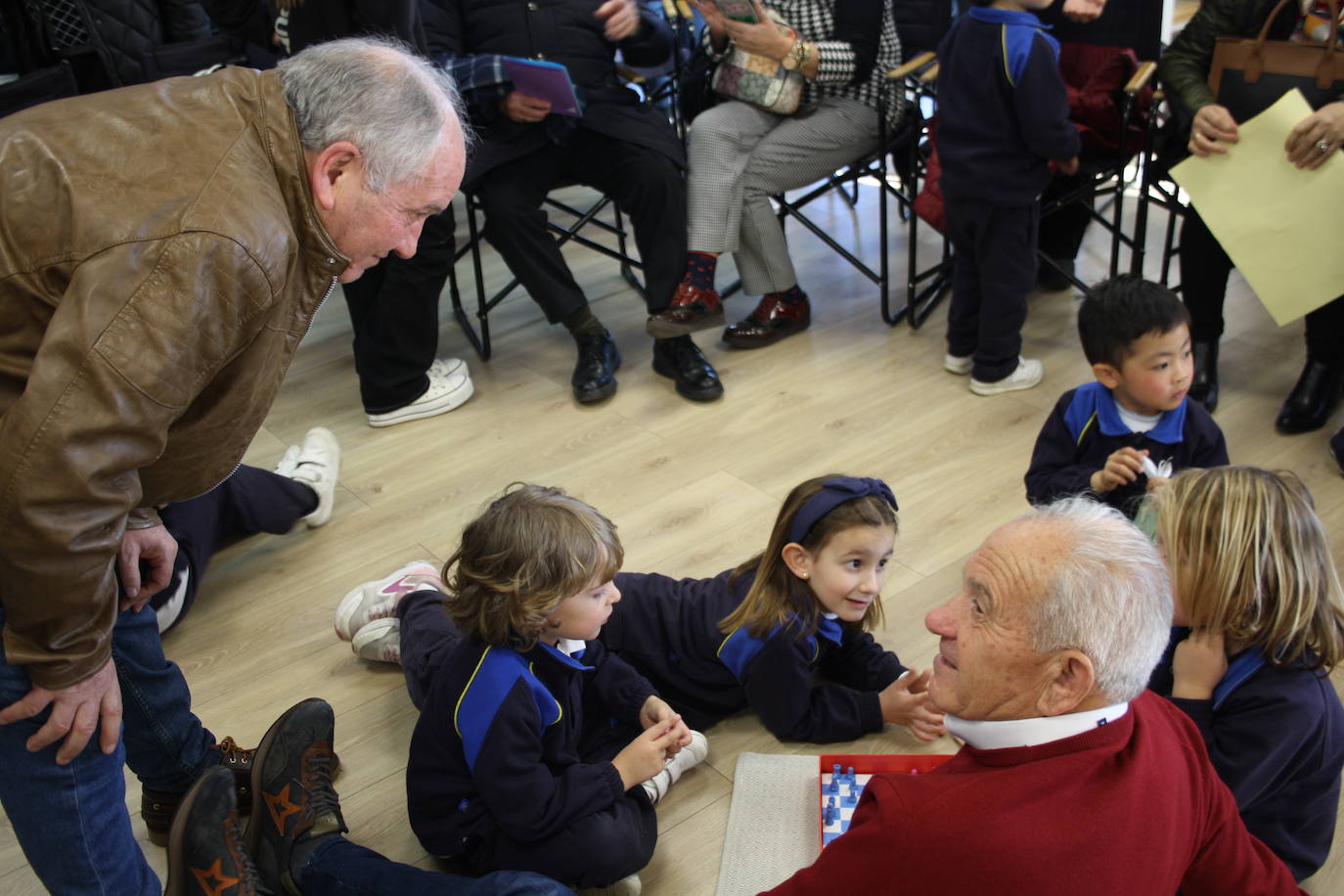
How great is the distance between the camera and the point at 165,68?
388 cm

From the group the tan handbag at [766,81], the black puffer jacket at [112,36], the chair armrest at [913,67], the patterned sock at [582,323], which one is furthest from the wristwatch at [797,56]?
the black puffer jacket at [112,36]

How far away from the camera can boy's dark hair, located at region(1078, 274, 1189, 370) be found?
220cm

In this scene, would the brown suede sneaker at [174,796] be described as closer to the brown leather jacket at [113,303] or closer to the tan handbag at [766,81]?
the brown leather jacket at [113,303]

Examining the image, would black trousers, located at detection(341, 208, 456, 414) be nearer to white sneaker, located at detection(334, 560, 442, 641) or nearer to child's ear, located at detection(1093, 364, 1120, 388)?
white sneaker, located at detection(334, 560, 442, 641)

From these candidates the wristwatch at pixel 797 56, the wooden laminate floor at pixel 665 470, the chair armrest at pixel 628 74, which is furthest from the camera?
the chair armrest at pixel 628 74

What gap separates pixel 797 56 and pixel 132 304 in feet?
8.46

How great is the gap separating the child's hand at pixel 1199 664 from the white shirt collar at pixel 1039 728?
19.8 inches

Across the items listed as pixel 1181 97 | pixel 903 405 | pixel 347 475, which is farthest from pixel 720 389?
pixel 1181 97

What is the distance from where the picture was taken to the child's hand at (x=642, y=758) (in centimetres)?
182

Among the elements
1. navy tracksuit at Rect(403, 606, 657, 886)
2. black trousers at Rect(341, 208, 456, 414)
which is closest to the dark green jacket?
black trousers at Rect(341, 208, 456, 414)

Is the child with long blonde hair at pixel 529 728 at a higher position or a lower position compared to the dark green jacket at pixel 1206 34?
lower

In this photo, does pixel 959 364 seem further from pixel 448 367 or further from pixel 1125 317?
pixel 448 367

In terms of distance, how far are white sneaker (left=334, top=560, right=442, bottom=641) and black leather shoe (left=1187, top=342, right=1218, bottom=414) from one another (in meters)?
1.96

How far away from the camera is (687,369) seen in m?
3.35
